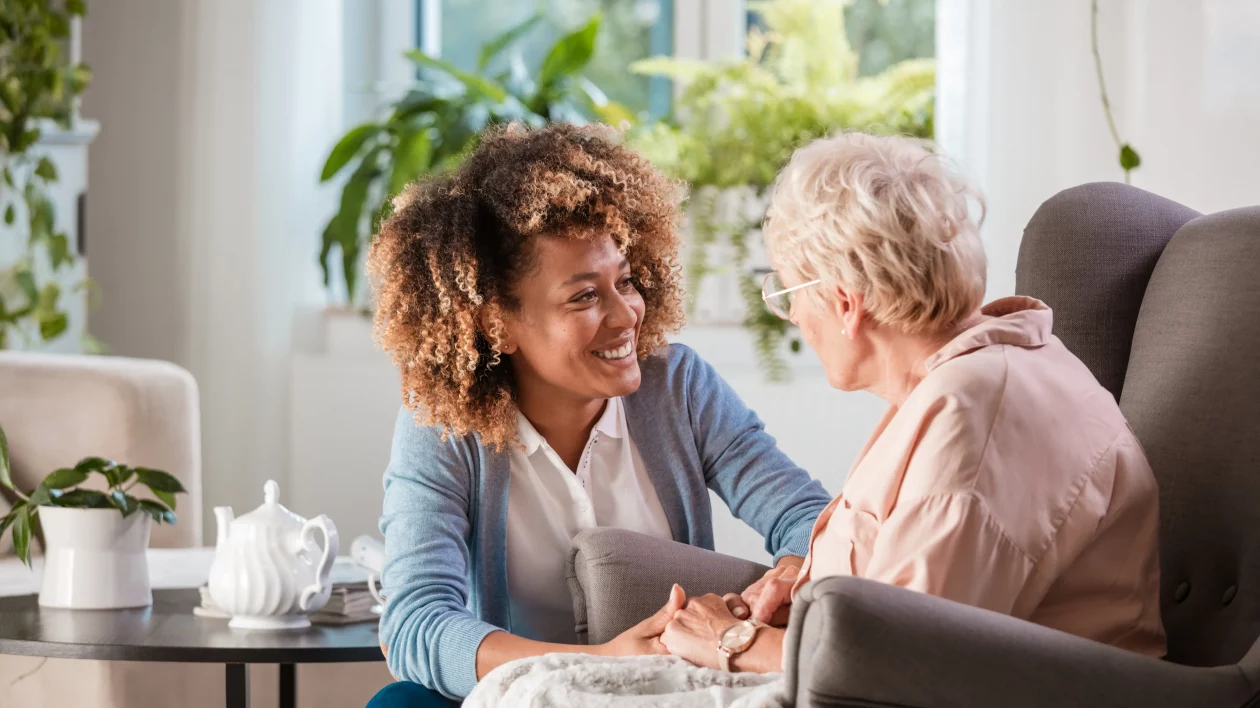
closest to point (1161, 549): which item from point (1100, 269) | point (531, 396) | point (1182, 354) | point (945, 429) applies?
point (1182, 354)

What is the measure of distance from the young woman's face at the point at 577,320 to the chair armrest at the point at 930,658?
0.65 metres

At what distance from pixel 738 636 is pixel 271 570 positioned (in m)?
0.69

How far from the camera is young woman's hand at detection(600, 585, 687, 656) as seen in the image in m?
1.46

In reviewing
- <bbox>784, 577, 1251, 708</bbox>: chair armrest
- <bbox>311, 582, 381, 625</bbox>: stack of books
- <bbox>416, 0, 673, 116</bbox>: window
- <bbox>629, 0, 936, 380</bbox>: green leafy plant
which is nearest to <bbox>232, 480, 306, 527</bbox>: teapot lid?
<bbox>311, 582, 381, 625</bbox>: stack of books

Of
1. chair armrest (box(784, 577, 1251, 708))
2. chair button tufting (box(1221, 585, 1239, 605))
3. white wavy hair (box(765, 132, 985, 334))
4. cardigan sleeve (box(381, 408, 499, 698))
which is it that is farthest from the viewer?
cardigan sleeve (box(381, 408, 499, 698))

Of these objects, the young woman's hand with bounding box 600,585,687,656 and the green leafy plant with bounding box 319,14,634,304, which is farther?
the green leafy plant with bounding box 319,14,634,304

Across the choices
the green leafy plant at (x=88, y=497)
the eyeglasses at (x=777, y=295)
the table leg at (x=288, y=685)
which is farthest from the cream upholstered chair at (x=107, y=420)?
the eyeglasses at (x=777, y=295)

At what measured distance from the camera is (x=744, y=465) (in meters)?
1.81

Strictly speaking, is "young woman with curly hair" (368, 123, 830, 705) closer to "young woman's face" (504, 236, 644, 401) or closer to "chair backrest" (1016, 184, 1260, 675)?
"young woman's face" (504, 236, 644, 401)

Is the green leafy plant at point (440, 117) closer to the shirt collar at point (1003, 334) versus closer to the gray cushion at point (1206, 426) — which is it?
the gray cushion at point (1206, 426)

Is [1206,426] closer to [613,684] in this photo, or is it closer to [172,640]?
[613,684]

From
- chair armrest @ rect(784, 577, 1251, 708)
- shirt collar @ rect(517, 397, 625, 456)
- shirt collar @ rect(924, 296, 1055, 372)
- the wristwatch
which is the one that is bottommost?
the wristwatch

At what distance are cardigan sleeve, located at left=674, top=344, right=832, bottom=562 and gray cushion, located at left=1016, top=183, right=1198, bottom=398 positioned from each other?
14.9 inches

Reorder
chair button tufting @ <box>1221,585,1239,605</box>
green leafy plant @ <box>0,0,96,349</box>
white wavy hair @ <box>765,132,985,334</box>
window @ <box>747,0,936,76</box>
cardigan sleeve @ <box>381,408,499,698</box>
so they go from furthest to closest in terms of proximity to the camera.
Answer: window @ <box>747,0,936,76</box> < green leafy plant @ <box>0,0,96,349</box> < cardigan sleeve @ <box>381,408,499,698</box> < chair button tufting @ <box>1221,585,1239,605</box> < white wavy hair @ <box>765,132,985,334</box>
